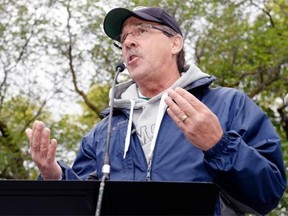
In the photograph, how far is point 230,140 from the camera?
222 cm

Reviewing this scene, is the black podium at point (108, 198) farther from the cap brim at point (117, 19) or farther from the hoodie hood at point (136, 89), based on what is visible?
the cap brim at point (117, 19)

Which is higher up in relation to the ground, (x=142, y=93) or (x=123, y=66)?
(x=123, y=66)

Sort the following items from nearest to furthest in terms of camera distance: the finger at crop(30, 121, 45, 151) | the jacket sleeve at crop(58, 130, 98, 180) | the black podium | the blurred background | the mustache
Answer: the black podium < the finger at crop(30, 121, 45, 151) < the jacket sleeve at crop(58, 130, 98, 180) < the mustache < the blurred background

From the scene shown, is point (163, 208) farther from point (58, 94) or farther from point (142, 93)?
point (58, 94)

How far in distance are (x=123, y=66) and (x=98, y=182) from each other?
1.08 meters

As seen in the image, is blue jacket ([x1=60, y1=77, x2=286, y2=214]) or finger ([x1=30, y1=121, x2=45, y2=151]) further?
finger ([x1=30, y1=121, x2=45, y2=151])

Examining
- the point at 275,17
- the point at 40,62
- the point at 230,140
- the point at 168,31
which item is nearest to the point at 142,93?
the point at 168,31

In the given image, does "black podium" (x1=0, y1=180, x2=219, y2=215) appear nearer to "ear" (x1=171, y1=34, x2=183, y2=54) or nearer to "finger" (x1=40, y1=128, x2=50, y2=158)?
"finger" (x1=40, y1=128, x2=50, y2=158)

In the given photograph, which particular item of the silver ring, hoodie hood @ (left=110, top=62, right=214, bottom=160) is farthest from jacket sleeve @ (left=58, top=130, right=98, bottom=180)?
the silver ring

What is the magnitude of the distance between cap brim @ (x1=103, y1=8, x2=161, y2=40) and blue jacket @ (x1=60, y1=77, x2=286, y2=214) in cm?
46

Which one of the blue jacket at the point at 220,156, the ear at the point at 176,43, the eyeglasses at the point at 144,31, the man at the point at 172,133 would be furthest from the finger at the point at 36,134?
the ear at the point at 176,43

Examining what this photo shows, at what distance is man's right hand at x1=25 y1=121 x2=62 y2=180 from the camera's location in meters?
2.37

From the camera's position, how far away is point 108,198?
1.72m

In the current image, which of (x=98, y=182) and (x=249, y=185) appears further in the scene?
(x=249, y=185)
